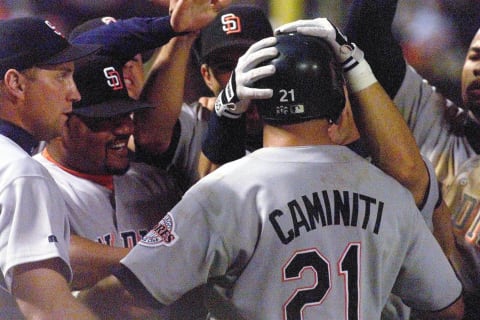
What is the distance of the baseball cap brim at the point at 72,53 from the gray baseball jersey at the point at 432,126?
0.70 meters

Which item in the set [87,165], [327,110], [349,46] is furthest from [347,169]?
[87,165]

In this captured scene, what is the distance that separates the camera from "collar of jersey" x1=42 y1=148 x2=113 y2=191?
158 cm

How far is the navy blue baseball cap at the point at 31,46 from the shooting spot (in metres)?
1.46

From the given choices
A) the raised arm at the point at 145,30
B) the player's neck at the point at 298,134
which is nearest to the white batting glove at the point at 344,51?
the player's neck at the point at 298,134

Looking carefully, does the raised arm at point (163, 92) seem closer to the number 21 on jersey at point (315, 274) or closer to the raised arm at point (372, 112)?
the raised arm at point (372, 112)

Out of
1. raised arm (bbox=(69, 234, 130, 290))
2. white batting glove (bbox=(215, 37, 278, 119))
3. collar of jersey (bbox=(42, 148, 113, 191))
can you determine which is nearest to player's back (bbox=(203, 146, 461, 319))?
white batting glove (bbox=(215, 37, 278, 119))

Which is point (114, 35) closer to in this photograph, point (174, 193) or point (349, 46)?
point (174, 193)

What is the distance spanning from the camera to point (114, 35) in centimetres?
161

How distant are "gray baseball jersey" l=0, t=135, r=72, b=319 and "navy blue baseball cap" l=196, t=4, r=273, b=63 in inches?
18.3

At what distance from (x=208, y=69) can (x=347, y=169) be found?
0.48 meters

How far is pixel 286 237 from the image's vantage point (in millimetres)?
1285

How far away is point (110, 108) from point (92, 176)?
0.16 metres

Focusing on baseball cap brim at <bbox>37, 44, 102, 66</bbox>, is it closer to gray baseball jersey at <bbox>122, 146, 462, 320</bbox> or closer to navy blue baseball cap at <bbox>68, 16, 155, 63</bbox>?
navy blue baseball cap at <bbox>68, 16, 155, 63</bbox>

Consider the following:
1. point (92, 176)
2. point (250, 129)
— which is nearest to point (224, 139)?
point (250, 129)
